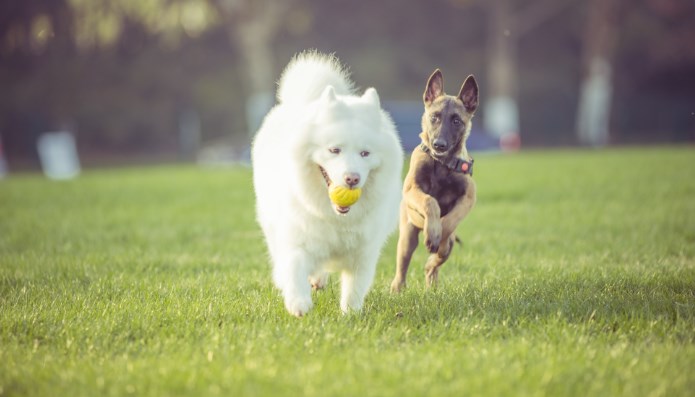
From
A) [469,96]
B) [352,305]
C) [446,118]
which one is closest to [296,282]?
[352,305]

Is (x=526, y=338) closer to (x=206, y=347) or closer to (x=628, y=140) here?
(x=206, y=347)

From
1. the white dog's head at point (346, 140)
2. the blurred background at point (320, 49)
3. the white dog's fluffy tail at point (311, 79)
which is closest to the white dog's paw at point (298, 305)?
the white dog's head at point (346, 140)

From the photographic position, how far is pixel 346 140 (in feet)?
13.5

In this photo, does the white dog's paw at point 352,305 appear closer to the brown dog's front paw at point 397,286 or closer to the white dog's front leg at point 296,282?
the white dog's front leg at point 296,282

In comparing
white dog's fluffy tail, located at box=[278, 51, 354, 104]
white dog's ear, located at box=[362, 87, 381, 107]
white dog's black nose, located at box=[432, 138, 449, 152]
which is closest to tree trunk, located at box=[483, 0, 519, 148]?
white dog's fluffy tail, located at box=[278, 51, 354, 104]

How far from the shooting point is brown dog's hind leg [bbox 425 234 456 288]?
491 centimetres

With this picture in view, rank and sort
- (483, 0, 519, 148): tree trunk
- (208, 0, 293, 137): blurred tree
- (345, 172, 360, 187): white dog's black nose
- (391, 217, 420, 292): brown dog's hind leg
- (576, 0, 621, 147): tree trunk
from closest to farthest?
(345, 172, 360, 187): white dog's black nose < (391, 217, 420, 292): brown dog's hind leg < (208, 0, 293, 137): blurred tree < (483, 0, 519, 148): tree trunk < (576, 0, 621, 147): tree trunk

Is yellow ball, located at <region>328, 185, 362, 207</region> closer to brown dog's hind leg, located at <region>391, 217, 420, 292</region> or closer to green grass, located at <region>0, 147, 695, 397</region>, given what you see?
green grass, located at <region>0, 147, 695, 397</region>

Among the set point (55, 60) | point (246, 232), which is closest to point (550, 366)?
point (246, 232)

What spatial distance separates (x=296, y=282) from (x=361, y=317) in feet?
1.45

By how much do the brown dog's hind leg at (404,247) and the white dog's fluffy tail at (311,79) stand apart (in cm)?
108

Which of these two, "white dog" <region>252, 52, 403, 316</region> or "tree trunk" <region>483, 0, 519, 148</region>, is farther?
"tree trunk" <region>483, 0, 519, 148</region>

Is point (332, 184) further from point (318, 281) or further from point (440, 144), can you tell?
point (318, 281)

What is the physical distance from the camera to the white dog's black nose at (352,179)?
3980mm
